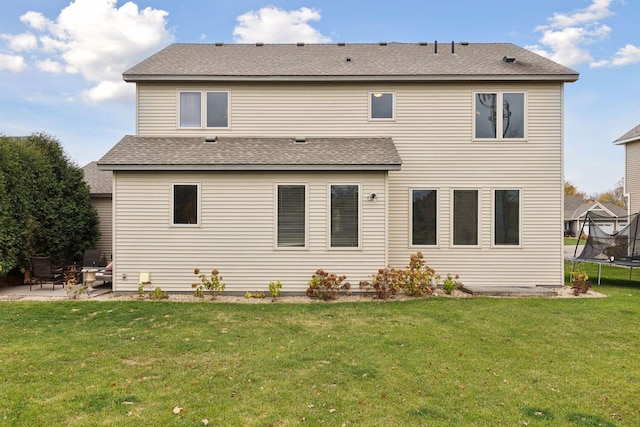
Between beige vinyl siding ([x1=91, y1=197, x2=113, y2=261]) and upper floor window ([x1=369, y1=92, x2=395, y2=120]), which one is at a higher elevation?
upper floor window ([x1=369, y1=92, x2=395, y2=120])

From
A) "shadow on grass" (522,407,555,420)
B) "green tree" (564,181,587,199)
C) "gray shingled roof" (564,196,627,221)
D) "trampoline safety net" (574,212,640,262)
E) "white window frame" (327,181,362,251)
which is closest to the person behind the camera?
"shadow on grass" (522,407,555,420)

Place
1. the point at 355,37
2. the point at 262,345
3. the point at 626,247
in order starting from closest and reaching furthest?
1. the point at 262,345
2. the point at 626,247
3. the point at 355,37

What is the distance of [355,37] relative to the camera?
520 inches

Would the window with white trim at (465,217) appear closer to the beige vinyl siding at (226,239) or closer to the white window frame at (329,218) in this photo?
the beige vinyl siding at (226,239)

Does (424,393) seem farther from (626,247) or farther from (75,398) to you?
(626,247)

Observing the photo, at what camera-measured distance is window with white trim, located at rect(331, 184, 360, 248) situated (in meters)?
9.35

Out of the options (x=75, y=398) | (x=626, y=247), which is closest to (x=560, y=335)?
(x=75, y=398)

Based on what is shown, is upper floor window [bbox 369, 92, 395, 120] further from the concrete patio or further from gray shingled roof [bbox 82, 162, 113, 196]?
gray shingled roof [bbox 82, 162, 113, 196]

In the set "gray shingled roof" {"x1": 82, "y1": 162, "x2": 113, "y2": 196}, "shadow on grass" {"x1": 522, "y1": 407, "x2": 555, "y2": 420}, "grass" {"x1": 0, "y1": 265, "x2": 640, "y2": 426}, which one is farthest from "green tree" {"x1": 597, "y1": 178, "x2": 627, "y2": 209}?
"gray shingled roof" {"x1": 82, "y1": 162, "x2": 113, "y2": 196}

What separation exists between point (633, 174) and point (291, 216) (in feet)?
59.0

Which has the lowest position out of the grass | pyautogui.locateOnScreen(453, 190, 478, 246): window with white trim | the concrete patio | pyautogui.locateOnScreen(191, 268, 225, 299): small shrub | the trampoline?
the concrete patio

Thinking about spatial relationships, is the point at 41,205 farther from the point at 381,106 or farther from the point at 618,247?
the point at 618,247

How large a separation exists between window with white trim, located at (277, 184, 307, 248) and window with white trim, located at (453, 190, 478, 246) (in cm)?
454

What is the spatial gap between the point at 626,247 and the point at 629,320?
5956 mm
